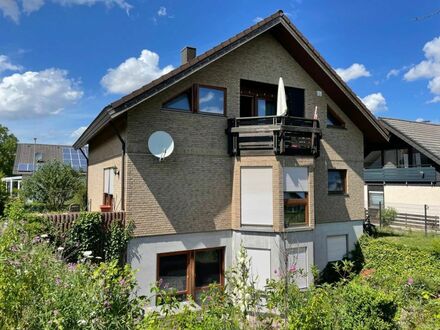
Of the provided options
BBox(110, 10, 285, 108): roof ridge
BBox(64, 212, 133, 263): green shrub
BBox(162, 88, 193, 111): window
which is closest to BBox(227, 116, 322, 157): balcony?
BBox(162, 88, 193, 111): window

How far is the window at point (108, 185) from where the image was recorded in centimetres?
1323

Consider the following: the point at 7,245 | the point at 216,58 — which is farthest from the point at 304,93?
the point at 7,245

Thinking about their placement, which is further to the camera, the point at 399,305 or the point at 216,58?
the point at 216,58

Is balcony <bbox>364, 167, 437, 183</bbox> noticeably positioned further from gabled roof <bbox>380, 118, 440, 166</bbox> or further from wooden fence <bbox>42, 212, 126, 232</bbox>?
wooden fence <bbox>42, 212, 126, 232</bbox>

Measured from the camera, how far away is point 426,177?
23.5 metres

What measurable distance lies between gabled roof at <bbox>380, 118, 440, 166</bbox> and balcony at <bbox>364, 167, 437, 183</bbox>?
4.31 feet

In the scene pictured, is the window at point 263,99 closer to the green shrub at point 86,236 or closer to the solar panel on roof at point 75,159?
the green shrub at point 86,236

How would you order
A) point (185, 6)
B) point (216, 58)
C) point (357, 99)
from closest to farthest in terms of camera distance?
1. point (216, 58)
2. point (185, 6)
3. point (357, 99)

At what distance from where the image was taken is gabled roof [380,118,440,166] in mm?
23188

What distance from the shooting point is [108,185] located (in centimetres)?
1381

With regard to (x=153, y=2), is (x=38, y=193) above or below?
below

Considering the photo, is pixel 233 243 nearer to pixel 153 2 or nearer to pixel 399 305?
pixel 399 305

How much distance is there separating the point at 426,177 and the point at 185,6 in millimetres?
20381

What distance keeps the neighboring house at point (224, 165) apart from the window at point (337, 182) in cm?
73
